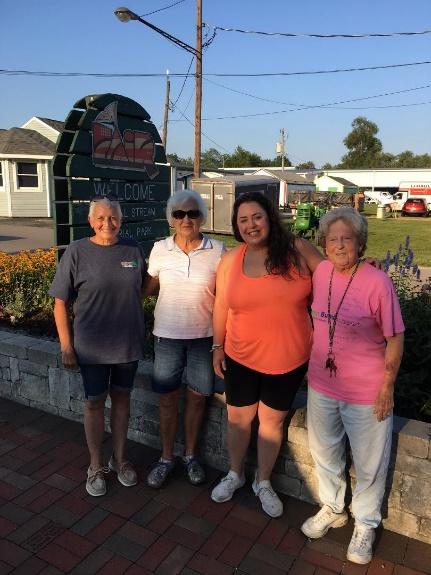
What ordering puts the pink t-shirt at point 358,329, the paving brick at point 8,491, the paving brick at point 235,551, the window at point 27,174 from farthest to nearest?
the window at point 27,174
the paving brick at point 8,491
the paving brick at point 235,551
the pink t-shirt at point 358,329

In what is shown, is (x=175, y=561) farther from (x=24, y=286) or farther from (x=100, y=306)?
(x=24, y=286)

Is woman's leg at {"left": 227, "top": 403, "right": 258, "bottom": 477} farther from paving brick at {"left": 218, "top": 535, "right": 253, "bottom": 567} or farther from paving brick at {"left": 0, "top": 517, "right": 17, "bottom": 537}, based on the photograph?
paving brick at {"left": 0, "top": 517, "right": 17, "bottom": 537}

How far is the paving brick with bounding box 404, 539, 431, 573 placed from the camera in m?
2.28

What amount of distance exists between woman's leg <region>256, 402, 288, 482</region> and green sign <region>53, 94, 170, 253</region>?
2.17 m

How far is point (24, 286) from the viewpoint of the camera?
511cm

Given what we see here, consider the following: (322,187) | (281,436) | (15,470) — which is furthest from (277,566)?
(322,187)

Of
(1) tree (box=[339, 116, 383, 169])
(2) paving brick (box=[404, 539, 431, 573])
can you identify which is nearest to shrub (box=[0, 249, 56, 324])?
(2) paving brick (box=[404, 539, 431, 573])

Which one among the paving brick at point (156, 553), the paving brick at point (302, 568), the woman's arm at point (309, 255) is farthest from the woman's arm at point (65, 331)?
the paving brick at point (302, 568)

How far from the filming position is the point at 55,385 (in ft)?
12.0

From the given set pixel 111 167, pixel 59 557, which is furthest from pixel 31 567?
pixel 111 167

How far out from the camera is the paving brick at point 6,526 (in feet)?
8.11

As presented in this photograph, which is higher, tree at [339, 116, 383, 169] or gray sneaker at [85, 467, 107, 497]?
tree at [339, 116, 383, 169]

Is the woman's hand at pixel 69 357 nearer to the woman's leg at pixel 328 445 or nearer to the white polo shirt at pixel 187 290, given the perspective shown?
the white polo shirt at pixel 187 290

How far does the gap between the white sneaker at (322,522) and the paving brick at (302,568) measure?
0.55ft
